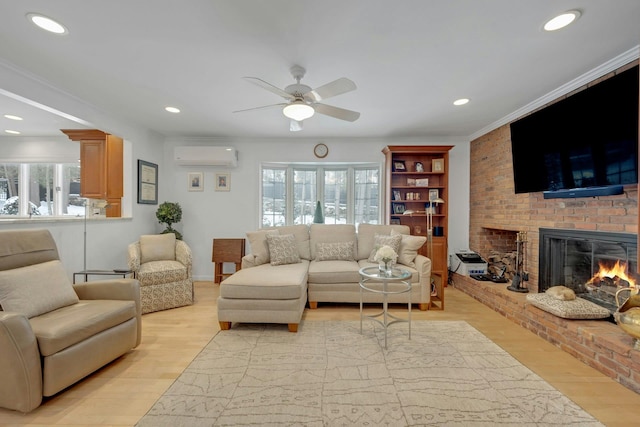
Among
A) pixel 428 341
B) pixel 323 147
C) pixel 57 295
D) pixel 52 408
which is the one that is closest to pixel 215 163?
pixel 323 147

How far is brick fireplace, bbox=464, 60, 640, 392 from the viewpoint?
1966 mm

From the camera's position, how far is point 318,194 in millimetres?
4852

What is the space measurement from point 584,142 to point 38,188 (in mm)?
7967

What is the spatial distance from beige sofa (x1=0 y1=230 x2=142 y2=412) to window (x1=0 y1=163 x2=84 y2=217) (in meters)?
3.73

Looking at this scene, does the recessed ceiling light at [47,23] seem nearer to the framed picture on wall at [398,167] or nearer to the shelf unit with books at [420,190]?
the shelf unit with books at [420,190]

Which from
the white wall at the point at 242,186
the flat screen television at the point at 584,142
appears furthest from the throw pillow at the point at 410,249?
the white wall at the point at 242,186

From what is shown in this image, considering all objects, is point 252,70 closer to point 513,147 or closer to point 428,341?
point 428,341

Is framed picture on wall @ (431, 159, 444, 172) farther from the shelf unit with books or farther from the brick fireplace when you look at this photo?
the brick fireplace

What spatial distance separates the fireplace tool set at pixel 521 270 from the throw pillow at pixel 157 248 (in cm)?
430

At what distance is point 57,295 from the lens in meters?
1.99

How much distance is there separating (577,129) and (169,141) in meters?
5.34

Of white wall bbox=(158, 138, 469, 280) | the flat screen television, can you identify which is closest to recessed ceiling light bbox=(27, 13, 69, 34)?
white wall bbox=(158, 138, 469, 280)

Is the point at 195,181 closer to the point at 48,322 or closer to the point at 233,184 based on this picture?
the point at 233,184

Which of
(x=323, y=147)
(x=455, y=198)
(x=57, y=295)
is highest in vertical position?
(x=323, y=147)
